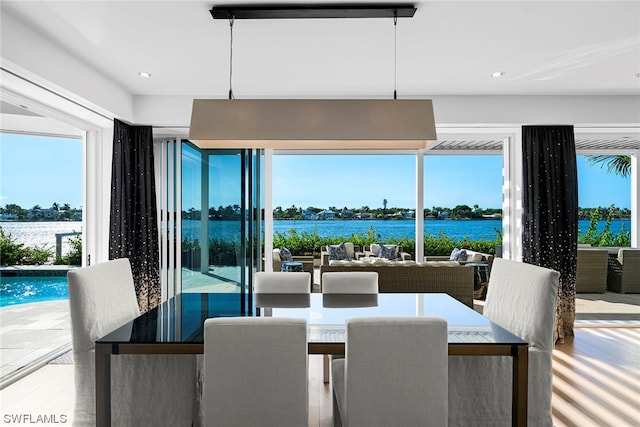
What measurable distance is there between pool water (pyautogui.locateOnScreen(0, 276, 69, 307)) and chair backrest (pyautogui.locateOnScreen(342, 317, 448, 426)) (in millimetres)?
3008

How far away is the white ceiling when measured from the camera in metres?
2.50

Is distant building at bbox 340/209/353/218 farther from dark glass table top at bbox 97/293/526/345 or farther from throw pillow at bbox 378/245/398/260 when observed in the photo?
dark glass table top at bbox 97/293/526/345

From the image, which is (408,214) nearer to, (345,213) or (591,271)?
(345,213)

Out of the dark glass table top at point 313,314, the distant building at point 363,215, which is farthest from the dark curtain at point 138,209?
the distant building at point 363,215

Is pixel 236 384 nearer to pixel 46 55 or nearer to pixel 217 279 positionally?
pixel 46 55

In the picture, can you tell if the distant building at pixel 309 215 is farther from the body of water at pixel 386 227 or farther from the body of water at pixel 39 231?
the body of water at pixel 39 231

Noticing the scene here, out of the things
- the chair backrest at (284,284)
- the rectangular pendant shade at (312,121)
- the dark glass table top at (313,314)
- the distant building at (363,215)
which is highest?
the rectangular pendant shade at (312,121)

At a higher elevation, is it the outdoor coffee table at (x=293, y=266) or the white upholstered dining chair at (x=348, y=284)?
the white upholstered dining chair at (x=348, y=284)

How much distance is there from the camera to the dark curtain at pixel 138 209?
431cm

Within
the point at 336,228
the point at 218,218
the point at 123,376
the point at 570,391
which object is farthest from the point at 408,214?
the point at 123,376

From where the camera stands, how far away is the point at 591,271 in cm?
628

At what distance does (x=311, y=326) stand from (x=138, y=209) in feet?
9.87

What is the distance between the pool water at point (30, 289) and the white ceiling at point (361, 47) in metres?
1.87

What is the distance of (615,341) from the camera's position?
165 inches
